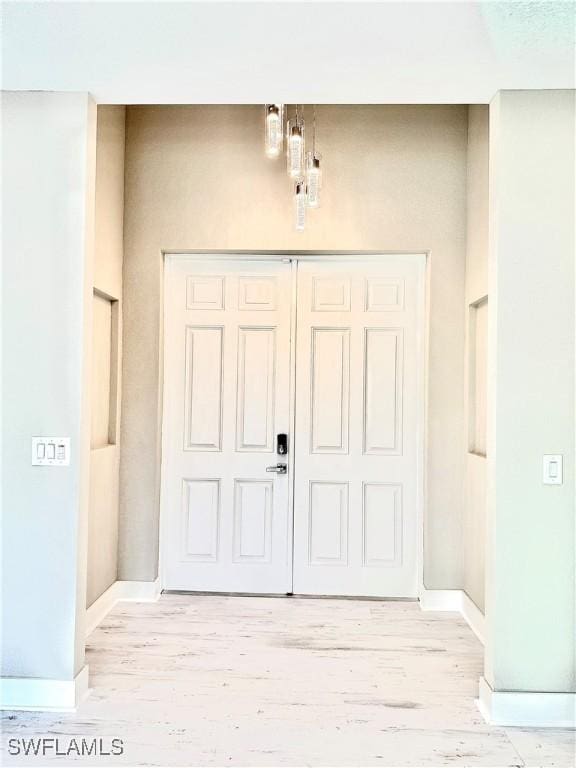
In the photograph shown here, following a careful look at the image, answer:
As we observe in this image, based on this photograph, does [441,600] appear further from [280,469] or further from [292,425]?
[292,425]

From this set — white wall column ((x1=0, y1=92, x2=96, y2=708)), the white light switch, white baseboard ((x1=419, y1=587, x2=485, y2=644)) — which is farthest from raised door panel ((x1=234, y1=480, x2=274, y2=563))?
the white light switch

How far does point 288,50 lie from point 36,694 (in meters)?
2.73

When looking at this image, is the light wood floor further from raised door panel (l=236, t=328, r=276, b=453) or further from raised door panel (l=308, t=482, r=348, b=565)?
raised door panel (l=236, t=328, r=276, b=453)

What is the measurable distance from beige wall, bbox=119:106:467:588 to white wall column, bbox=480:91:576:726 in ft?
4.54

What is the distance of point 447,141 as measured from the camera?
13.2 feet

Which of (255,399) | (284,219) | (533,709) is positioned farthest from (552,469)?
(284,219)

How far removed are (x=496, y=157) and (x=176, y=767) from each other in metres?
2.68

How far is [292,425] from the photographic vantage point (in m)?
4.21

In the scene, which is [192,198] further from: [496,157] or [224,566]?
[224,566]

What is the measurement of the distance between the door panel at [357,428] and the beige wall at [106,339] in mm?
1179

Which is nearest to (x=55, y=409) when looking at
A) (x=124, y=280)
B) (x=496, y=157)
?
(x=124, y=280)

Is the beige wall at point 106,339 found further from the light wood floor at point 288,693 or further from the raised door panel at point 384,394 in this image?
the raised door panel at point 384,394

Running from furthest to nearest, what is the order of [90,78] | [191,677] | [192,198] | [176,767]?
[192,198], [191,677], [90,78], [176,767]

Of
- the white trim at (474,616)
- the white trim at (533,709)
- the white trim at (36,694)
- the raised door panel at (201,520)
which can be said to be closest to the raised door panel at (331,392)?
the raised door panel at (201,520)
